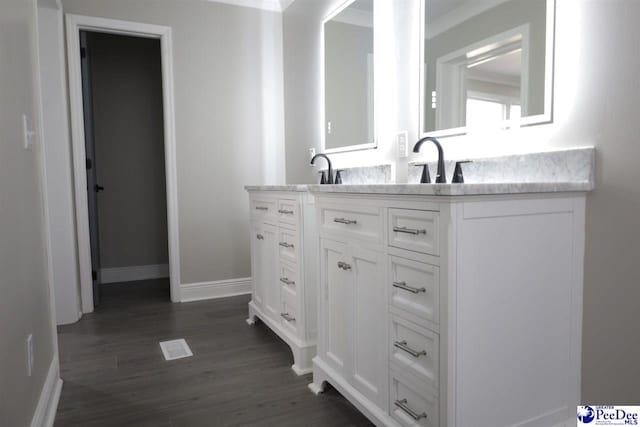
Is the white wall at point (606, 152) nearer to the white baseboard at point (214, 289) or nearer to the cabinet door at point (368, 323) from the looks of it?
the cabinet door at point (368, 323)

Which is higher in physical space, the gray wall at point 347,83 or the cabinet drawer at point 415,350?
the gray wall at point 347,83

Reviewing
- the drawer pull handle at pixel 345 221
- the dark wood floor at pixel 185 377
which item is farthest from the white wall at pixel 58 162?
the drawer pull handle at pixel 345 221

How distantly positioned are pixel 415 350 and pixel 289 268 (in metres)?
1.11

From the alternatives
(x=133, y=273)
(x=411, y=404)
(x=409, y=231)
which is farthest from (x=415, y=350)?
(x=133, y=273)

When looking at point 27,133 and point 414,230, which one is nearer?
point 414,230

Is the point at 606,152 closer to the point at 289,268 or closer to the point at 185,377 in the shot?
the point at 289,268

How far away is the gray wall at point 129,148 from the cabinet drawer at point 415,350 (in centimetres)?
367

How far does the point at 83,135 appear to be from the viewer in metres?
3.23

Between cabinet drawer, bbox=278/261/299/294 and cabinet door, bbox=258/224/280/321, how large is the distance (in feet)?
0.22

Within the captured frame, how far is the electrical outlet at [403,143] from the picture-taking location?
7.75 feet

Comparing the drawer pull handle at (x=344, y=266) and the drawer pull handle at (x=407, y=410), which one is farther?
the drawer pull handle at (x=344, y=266)

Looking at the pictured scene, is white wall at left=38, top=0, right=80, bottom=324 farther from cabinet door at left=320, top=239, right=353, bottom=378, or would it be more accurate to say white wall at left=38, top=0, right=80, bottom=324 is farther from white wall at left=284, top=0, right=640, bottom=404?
white wall at left=284, top=0, right=640, bottom=404

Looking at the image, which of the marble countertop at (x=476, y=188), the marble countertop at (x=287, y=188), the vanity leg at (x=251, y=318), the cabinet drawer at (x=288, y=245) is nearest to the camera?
the marble countertop at (x=476, y=188)

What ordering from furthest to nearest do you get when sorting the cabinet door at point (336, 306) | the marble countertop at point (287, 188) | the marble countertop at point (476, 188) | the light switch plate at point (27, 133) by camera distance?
the marble countertop at point (287, 188) < the cabinet door at point (336, 306) < the light switch plate at point (27, 133) < the marble countertop at point (476, 188)
